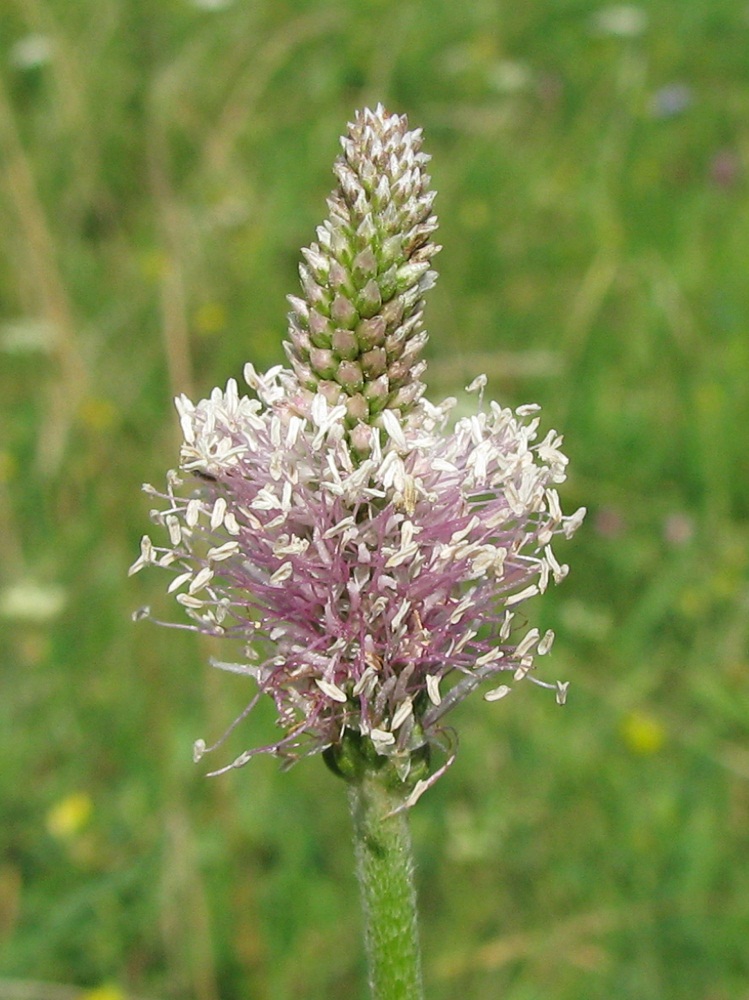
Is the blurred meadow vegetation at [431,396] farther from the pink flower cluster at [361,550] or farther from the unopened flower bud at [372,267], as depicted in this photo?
the unopened flower bud at [372,267]

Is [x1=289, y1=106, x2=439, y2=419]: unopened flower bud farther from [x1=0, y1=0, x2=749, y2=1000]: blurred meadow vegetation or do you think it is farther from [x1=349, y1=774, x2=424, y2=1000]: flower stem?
[x1=0, y1=0, x2=749, y2=1000]: blurred meadow vegetation

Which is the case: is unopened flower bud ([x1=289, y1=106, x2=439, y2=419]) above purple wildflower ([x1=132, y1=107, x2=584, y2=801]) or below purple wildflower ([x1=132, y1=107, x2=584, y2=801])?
above

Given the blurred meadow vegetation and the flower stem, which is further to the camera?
the blurred meadow vegetation

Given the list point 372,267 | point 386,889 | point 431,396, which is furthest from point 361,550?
point 431,396

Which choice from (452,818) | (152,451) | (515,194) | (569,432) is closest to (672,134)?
(515,194)

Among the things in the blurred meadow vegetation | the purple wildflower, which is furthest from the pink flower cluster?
the blurred meadow vegetation

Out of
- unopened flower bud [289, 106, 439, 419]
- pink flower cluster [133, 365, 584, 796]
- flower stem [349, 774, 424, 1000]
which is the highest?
unopened flower bud [289, 106, 439, 419]
